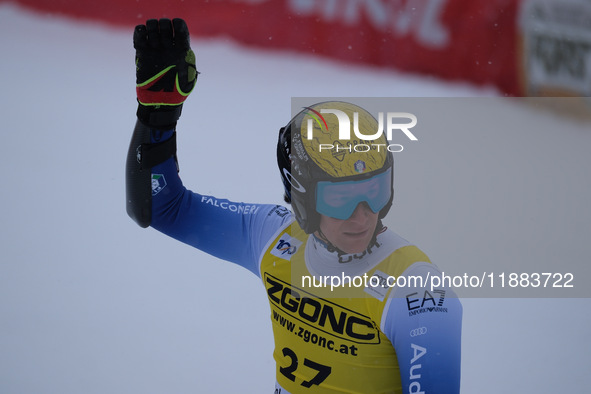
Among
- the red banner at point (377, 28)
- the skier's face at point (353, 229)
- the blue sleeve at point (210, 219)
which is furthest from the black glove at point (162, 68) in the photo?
the red banner at point (377, 28)

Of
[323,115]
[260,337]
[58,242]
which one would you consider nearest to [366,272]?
[323,115]

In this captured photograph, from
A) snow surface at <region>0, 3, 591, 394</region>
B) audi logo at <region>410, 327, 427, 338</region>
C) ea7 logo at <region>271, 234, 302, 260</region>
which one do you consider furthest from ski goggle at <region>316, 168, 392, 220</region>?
snow surface at <region>0, 3, 591, 394</region>

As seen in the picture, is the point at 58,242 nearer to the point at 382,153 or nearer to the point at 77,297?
the point at 77,297

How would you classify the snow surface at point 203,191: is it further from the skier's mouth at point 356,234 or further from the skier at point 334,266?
the skier's mouth at point 356,234

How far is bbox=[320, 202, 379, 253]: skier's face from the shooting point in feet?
7.19

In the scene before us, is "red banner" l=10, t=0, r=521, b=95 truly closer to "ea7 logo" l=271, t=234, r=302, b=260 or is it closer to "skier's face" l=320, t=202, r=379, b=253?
"ea7 logo" l=271, t=234, r=302, b=260

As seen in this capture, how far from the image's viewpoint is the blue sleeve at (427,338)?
195 cm

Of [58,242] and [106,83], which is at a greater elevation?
[106,83]

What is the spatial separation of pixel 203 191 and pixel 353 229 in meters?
2.50

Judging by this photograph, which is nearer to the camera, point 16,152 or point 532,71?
point 16,152

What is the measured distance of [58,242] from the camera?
4340mm

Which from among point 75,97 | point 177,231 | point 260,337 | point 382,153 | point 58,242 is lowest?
point 260,337

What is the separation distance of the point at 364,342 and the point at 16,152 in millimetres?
3842

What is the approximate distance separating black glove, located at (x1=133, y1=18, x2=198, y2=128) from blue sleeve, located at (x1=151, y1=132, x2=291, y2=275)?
13 centimetres
